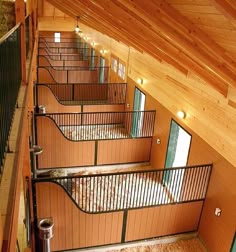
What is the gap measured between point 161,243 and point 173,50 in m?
3.14

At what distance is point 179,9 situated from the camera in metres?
2.52

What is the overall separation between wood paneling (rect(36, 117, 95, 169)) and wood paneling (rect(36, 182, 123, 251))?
7.54 feet

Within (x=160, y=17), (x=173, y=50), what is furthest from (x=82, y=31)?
(x=160, y=17)

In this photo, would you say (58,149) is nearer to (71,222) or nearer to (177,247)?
(71,222)

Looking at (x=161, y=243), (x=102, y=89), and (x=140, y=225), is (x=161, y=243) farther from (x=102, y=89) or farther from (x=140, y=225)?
(x=102, y=89)

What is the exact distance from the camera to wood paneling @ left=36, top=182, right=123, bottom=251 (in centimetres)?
383

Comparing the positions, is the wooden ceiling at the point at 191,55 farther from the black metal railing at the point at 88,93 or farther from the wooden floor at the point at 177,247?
the black metal railing at the point at 88,93

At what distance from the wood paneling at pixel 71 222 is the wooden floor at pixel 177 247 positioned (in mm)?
363

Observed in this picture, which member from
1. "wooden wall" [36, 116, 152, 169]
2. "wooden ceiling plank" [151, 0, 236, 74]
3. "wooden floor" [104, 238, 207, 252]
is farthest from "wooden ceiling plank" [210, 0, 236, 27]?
"wooden wall" [36, 116, 152, 169]

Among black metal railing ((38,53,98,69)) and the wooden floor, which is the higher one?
black metal railing ((38,53,98,69))

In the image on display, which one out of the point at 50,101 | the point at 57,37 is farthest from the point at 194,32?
the point at 57,37

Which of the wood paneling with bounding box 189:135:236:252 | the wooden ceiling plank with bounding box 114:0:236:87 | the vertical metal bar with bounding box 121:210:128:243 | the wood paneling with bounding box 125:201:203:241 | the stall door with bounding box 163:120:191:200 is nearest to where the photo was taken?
the wooden ceiling plank with bounding box 114:0:236:87

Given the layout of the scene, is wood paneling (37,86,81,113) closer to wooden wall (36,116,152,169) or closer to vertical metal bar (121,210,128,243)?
wooden wall (36,116,152,169)

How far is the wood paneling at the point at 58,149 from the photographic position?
239 inches
